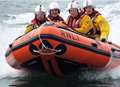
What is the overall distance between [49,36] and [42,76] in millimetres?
1398

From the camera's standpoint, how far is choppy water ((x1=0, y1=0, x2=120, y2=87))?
306 inches

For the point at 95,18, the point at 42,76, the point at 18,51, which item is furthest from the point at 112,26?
the point at 18,51

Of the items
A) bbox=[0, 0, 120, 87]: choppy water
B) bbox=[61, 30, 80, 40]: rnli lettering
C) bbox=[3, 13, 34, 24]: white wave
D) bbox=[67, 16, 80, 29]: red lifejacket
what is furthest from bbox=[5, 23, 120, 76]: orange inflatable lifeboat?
bbox=[3, 13, 34, 24]: white wave

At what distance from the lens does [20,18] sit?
51.9ft

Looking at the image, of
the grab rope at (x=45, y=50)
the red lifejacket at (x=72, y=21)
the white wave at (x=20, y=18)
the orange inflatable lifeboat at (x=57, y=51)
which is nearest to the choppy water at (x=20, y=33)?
the white wave at (x=20, y=18)

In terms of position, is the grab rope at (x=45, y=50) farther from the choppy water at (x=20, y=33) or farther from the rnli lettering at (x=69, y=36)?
the choppy water at (x=20, y=33)

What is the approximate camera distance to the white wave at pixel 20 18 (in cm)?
1513

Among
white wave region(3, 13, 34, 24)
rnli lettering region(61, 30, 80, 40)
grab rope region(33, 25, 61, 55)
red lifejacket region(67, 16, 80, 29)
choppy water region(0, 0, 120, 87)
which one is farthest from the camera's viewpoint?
white wave region(3, 13, 34, 24)

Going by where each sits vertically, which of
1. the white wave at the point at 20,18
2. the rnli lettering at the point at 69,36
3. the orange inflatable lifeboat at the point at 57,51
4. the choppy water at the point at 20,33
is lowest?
the white wave at the point at 20,18

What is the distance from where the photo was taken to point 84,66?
24.4 feet

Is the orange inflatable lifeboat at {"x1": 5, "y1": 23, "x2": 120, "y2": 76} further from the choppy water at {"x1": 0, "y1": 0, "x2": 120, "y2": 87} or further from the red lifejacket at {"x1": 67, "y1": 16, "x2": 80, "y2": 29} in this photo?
the red lifejacket at {"x1": 67, "y1": 16, "x2": 80, "y2": 29}

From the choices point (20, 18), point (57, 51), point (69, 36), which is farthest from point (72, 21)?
point (20, 18)

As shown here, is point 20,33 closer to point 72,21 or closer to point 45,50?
point 72,21

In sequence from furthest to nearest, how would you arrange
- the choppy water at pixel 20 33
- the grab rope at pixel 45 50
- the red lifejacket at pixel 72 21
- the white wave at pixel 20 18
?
the white wave at pixel 20 18
the red lifejacket at pixel 72 21
the choppy water at pixel 20 33
the grab rope at pixel 45 50
